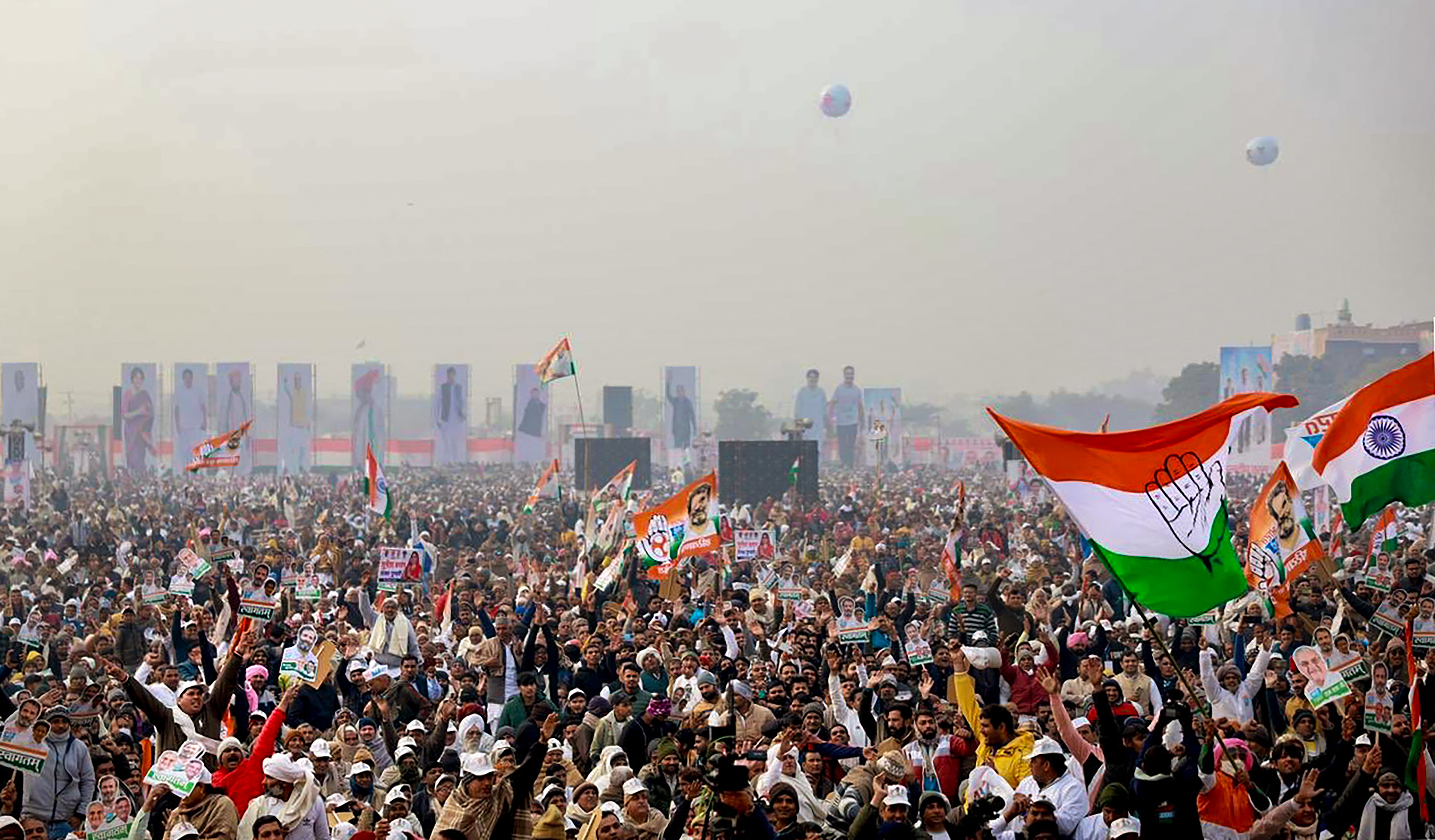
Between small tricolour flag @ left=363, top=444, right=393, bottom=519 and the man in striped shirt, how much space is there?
13822 millimetres

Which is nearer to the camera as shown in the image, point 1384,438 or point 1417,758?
point 1417,758

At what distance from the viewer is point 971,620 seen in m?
14.1

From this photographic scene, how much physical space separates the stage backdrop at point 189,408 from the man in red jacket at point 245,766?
73104mm

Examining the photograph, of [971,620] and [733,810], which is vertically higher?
[971,620]

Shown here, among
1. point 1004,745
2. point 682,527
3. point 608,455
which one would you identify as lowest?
point 1004,745

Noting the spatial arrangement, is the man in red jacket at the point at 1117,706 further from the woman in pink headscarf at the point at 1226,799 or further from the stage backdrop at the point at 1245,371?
the stage backdrop at the point at 1245,371

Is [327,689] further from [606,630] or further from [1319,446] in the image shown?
[1319,446]

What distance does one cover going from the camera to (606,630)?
15.4 meters

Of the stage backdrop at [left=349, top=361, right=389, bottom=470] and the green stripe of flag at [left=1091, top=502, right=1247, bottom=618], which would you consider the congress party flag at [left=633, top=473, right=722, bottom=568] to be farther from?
the stage backdrop at [left=349, top=361, right=389, bottom=470]

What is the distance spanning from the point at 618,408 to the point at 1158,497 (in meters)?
90.1

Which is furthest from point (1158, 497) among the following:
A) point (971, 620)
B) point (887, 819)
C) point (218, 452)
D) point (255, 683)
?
point (218, 452)

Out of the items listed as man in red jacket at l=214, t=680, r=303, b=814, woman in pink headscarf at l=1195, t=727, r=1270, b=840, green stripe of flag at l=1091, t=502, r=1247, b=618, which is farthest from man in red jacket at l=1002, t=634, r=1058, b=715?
man in red jacket at l=214, t=680, r=303, b=814

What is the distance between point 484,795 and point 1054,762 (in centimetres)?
270

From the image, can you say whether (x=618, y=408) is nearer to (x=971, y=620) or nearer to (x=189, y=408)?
(x=189, y=408)
